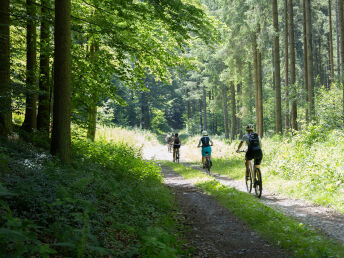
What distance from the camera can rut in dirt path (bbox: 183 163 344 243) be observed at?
6.01 metres

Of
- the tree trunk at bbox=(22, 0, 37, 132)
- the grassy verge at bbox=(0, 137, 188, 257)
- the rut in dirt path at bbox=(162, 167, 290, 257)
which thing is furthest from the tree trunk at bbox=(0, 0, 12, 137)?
the rut in dirt path at bbox=(162, 167, 290, 257)

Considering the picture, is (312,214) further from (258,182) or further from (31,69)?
(31,69)

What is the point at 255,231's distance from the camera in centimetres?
592

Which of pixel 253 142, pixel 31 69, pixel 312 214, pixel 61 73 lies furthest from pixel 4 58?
pixel 312 214

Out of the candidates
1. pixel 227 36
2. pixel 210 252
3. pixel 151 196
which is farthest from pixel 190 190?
pixel 227 36

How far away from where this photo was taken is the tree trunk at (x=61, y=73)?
6.78 metres

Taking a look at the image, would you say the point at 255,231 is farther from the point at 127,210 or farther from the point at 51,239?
the point at 51,239

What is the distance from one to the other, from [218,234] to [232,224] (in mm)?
769

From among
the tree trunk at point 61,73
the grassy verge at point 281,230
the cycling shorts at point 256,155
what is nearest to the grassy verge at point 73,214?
the tree trunk at point 61,73

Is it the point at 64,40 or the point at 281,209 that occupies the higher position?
the point at 64,40

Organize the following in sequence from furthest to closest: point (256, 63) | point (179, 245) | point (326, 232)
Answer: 1. point (256, 63)
2. point (326, 232)
3. point (179, 245)

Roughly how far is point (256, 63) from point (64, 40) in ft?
60.7

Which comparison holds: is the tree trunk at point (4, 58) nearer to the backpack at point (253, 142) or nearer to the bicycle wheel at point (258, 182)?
the backpack at point (253, 142)

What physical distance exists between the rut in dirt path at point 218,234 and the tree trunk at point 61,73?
371 cm
